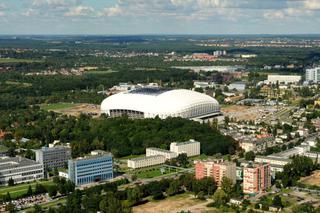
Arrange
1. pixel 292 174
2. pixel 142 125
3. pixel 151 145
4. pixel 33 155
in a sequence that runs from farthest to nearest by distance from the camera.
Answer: pixel 142 125 < pixel 151 145 < pixel 33 155 < pixel 292 174

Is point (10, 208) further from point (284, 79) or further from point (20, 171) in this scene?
point (284, 79)

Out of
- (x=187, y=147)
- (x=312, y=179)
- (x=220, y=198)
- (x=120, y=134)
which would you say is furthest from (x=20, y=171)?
(x=312, y=179)

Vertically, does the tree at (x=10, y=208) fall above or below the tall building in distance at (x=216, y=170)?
below

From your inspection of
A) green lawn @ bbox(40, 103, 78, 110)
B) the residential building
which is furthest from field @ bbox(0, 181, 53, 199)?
green lawn @ bbox(40, 103, 78, 110)

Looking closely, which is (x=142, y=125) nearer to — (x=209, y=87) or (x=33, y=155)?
(x=33, y=155)

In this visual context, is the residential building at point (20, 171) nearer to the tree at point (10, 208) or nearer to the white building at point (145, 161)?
the white building at point (145, 161)

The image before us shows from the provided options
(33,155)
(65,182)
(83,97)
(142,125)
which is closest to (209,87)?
(83,97)

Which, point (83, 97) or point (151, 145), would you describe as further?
point (83, 97)

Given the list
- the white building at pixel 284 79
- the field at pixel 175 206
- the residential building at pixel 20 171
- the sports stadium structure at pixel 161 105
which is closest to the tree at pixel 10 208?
the field at pixel 175 206
